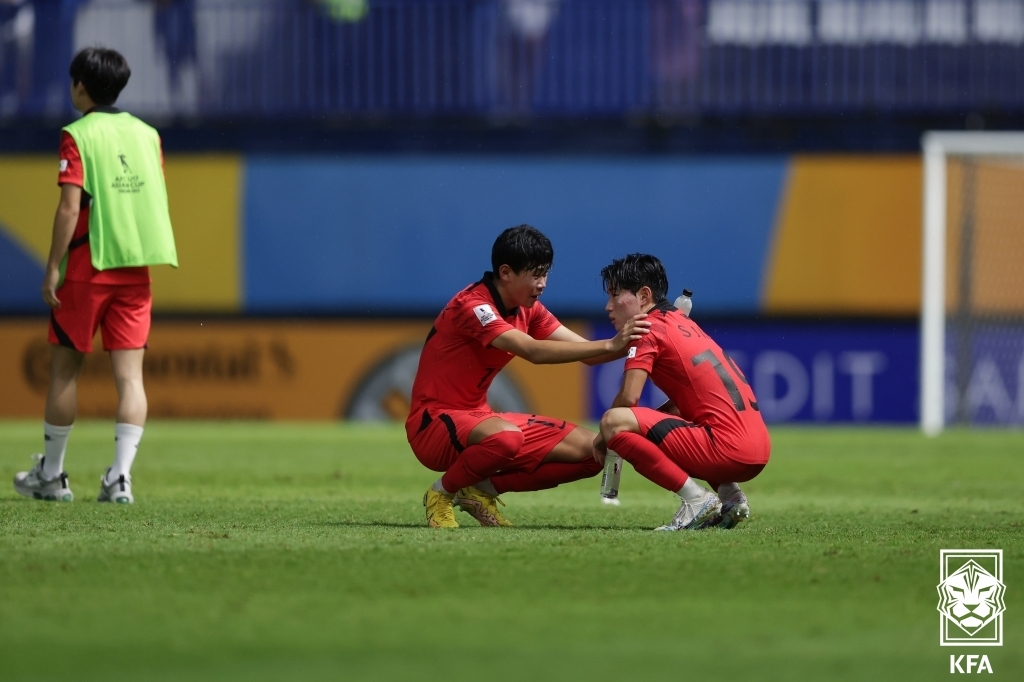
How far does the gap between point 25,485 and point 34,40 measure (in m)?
10.9

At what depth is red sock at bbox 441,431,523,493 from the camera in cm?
604

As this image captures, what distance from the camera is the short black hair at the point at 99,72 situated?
275 inches

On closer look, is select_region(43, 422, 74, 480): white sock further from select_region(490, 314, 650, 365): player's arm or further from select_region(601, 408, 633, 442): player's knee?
select_region(601, 408, 633, 442): player's knee

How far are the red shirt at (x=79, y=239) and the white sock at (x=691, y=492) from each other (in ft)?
9.29

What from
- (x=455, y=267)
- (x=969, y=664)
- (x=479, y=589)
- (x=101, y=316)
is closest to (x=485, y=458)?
(x=479, y=589)

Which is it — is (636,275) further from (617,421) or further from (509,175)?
(509,175)

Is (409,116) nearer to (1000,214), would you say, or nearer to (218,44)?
(218,44)

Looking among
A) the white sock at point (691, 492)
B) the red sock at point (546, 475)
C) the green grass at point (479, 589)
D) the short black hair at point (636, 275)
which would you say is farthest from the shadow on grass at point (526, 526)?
the short black hair at point (636, 275)

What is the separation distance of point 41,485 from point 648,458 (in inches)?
119

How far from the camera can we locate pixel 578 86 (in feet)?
55.4

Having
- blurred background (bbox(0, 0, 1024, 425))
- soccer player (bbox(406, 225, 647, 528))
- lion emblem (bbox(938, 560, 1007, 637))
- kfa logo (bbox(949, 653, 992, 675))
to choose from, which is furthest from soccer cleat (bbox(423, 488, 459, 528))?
blurred background (bbox(0, 0, 1024, 425))

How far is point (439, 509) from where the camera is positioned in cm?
620

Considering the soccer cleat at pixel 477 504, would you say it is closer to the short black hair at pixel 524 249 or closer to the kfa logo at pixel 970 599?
the short black hair at pixel 524 249

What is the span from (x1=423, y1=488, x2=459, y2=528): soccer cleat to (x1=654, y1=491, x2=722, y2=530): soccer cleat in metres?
0.85
